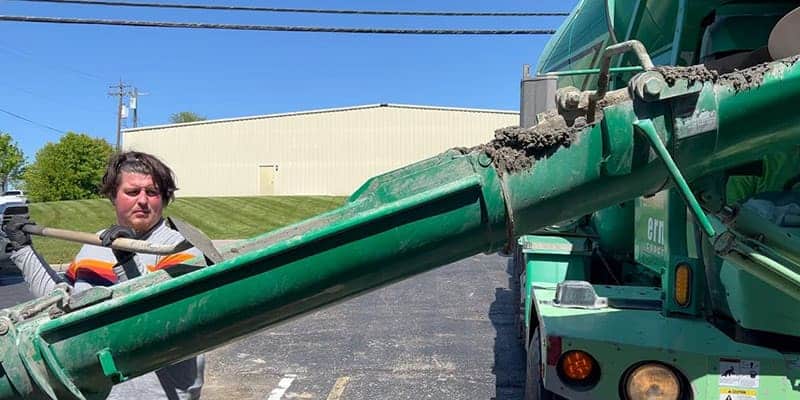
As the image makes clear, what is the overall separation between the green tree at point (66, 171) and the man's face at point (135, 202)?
40.0 meters

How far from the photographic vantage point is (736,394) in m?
2.23

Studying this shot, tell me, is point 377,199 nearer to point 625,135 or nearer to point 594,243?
point 625,135

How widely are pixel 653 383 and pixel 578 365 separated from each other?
27 cm

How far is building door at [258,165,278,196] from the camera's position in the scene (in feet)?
128

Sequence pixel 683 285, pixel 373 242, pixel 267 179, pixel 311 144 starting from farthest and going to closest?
pixel 311 144 < pixel 267 179 < pixel 683 285 < pixel 373 242

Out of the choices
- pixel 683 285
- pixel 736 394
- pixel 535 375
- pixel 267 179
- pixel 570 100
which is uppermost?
pixel 267 179

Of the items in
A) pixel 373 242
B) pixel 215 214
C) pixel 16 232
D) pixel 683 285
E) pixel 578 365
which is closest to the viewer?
pixel 373 242

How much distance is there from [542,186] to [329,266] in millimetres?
569

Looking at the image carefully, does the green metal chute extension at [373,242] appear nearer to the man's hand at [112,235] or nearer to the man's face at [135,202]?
the man's hand at [112,235]

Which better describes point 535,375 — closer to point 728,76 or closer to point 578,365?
point 578,365

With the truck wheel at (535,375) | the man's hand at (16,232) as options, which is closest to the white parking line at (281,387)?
the truck wheel at (535,375)

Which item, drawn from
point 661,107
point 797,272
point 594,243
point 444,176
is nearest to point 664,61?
point 797,272

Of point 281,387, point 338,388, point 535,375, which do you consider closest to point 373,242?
point 535,375

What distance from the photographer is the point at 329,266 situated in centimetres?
158
